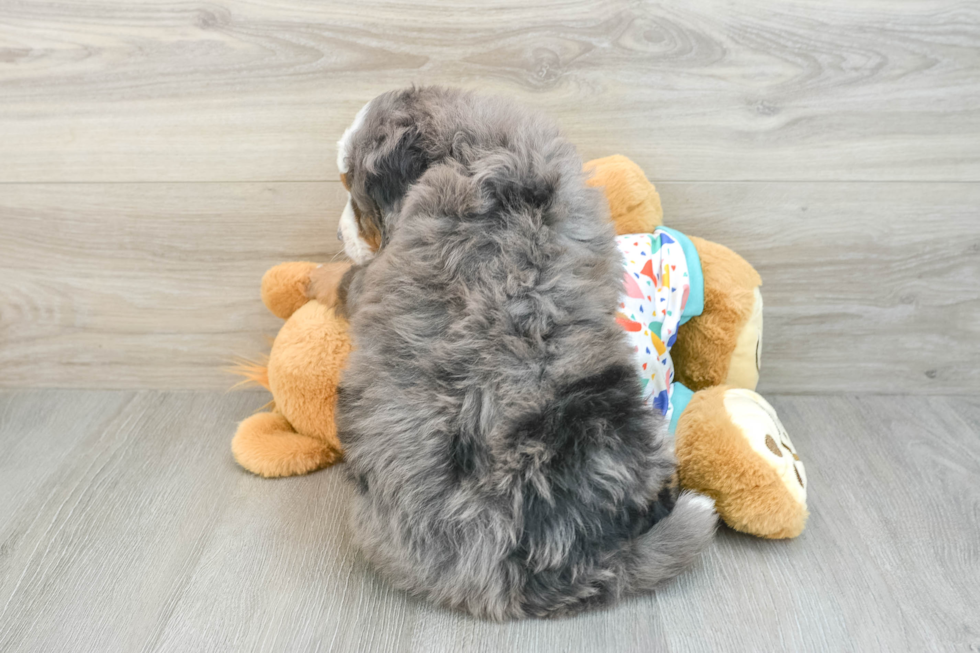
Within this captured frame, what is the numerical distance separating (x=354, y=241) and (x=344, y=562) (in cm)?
42

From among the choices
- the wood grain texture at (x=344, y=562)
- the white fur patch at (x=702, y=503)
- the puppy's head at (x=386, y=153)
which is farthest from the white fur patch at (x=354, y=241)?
the white fur patch at (x=702, y=503)

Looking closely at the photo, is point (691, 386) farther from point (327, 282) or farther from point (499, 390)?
point (327, 282)

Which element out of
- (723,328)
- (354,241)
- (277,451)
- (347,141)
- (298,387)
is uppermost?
(347,141)

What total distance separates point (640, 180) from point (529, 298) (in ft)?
1.31

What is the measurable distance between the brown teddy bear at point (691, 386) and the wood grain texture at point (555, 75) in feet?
0.47

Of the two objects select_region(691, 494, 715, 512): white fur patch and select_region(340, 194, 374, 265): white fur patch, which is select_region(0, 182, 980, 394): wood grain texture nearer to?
select_region(340, 194, 374, 265): white fur patch

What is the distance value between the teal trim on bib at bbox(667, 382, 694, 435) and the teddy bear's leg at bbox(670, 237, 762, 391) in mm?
44

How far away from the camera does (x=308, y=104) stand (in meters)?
1.13

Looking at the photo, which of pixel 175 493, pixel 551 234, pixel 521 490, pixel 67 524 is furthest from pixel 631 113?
pixel 67 524

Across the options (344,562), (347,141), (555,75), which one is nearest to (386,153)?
(347,141)

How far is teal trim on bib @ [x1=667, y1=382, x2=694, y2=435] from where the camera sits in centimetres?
101

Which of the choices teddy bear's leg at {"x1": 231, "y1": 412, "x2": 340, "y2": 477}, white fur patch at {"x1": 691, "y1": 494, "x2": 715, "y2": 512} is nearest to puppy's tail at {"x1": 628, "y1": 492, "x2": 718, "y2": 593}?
white fur patch at {"x1": 691, "y1": 494, "x2": 715, "y2": 512}

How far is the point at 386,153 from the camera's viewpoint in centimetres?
81

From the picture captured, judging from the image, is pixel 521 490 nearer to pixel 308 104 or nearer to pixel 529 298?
pixel 529 298
